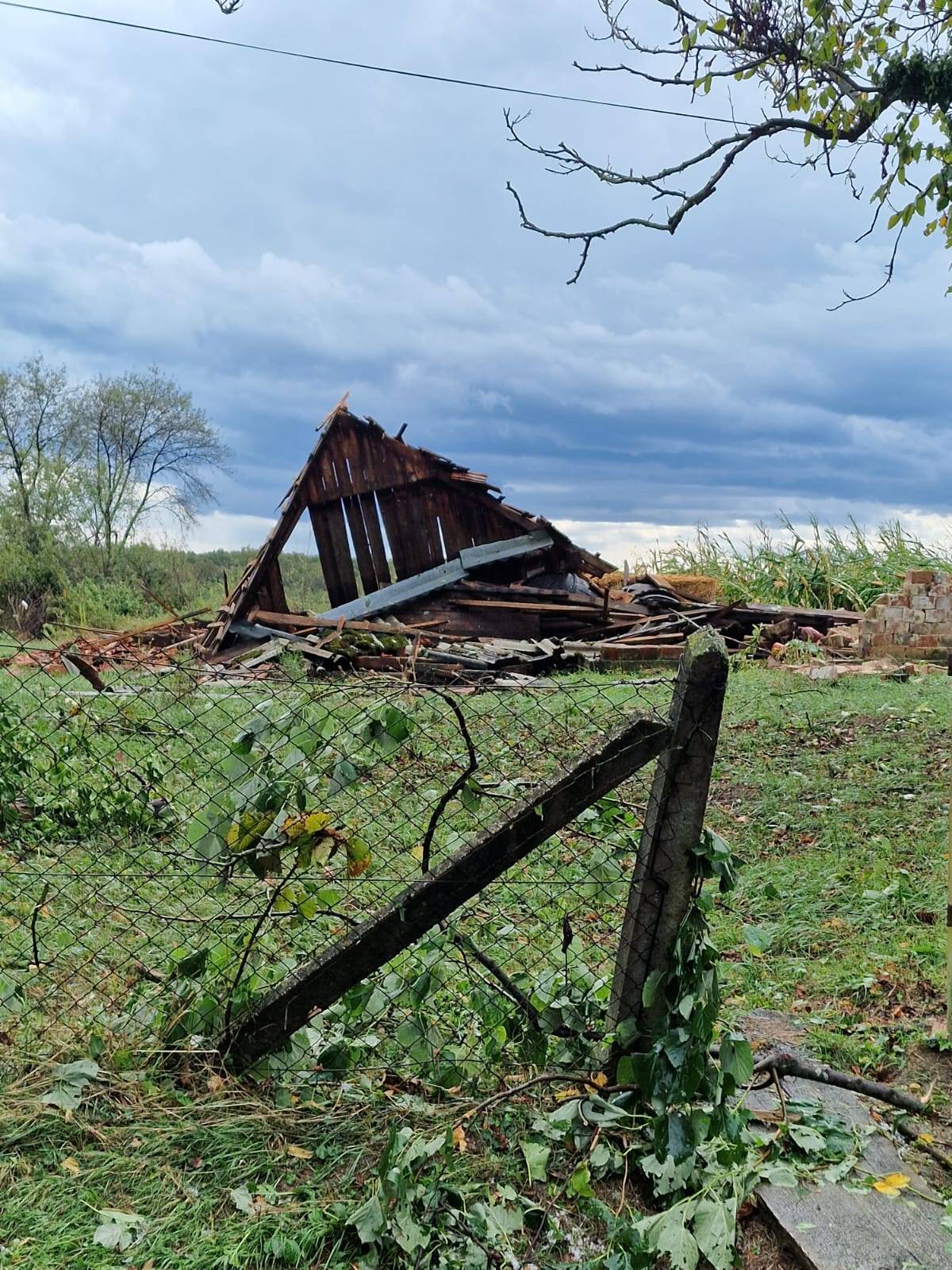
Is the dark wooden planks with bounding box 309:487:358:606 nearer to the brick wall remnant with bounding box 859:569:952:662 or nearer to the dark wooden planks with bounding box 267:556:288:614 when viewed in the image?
the dark wooden planks with bounding box 267:556:288:614

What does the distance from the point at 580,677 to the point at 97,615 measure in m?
16.4

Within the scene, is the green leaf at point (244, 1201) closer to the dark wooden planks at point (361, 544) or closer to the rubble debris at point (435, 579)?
the rubble debris at point (435, 579)

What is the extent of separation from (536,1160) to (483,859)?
0.79 metres

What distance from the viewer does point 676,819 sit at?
273 centimetres

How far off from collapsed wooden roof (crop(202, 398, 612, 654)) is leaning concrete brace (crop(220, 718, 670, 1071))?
13.0 metres

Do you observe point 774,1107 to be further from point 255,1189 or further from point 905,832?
point 905,832

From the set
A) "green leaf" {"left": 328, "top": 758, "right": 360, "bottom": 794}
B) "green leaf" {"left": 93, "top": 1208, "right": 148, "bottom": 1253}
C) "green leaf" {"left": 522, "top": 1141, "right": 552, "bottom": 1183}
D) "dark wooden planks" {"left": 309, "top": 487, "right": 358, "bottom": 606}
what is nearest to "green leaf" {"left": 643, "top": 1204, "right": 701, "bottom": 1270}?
"green leaf" {"left": 522, "top": 1141, "right": 552, "bottom": 1183}

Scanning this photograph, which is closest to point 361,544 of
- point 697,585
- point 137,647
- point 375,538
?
point 375,538

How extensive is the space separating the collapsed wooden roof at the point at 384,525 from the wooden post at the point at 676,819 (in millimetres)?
13288

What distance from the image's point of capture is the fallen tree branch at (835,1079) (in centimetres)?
303

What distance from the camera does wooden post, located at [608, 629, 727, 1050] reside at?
2.71m

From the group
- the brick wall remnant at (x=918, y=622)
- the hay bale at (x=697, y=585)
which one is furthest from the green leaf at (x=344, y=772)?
the hay bale at (x=697, y=585)

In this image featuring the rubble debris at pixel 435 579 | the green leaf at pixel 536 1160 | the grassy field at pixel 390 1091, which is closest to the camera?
the grassy field at pixel 390 1091

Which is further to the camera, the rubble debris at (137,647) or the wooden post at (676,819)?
the rubble debris at (137,647)
